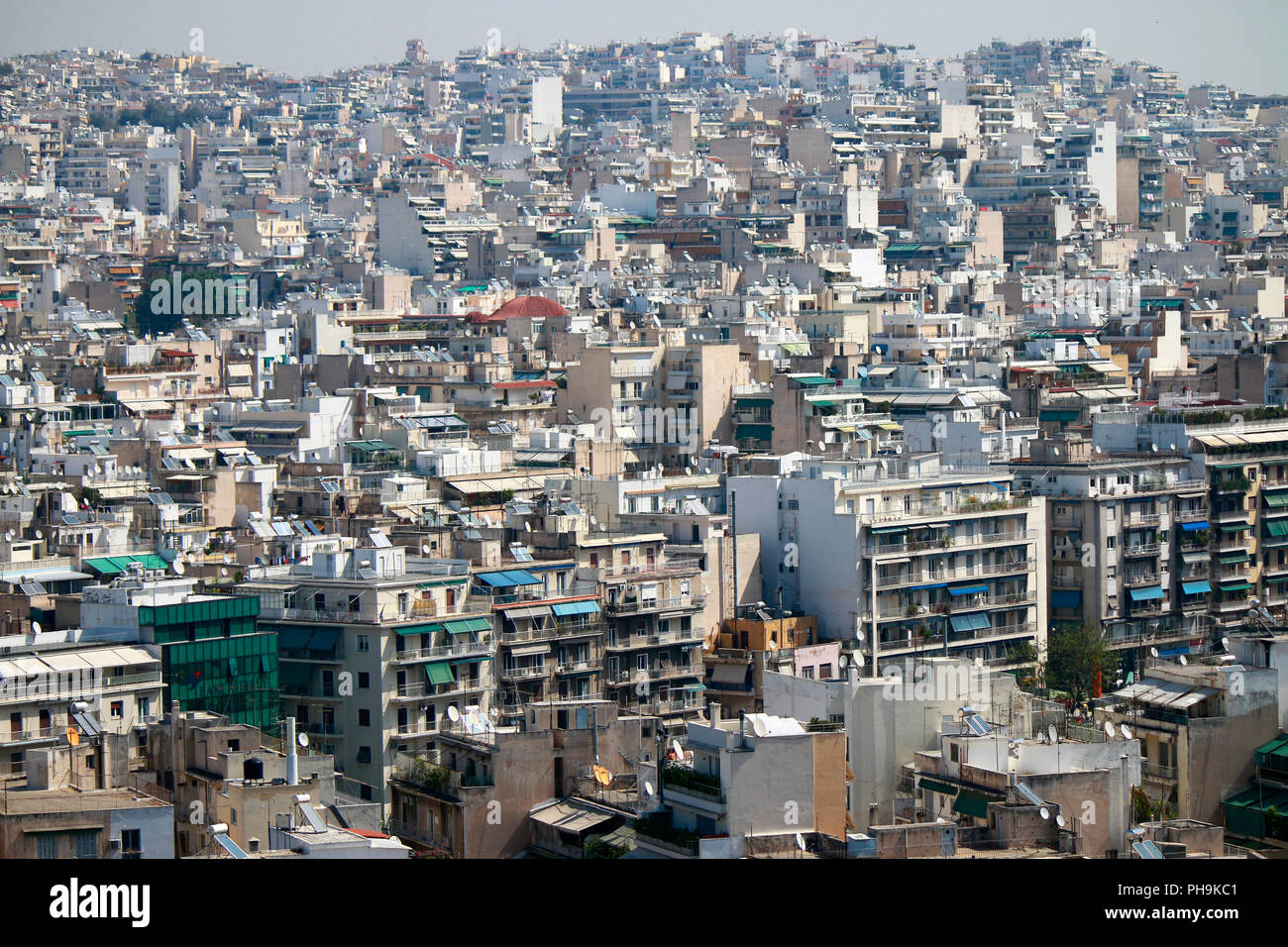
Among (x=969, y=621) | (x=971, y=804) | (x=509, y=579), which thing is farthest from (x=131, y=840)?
(x=969, y=621)

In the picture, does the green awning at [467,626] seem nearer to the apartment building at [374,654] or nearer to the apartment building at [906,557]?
the apartment building at [374,654]

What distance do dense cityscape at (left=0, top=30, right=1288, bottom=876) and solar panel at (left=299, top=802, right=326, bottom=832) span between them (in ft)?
0.07

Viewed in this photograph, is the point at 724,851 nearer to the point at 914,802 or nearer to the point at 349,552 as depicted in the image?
the point at 914,802

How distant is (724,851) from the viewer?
26.7 feet

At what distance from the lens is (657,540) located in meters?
14.2

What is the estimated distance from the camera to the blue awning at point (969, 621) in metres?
15.1

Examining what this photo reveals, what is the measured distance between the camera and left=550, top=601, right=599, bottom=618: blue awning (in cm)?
1319

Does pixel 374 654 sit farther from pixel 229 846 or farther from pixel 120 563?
pixel 229 846

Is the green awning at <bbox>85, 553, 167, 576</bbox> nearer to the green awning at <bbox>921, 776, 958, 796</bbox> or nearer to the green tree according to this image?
the green tree

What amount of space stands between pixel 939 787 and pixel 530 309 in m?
19.5

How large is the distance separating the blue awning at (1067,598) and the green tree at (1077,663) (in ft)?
4.12

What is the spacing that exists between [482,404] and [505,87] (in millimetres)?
45023

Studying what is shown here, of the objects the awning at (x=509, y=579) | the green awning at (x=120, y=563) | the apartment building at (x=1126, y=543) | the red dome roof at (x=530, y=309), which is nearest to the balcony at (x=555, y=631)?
the awning at (x=509, y=579)
